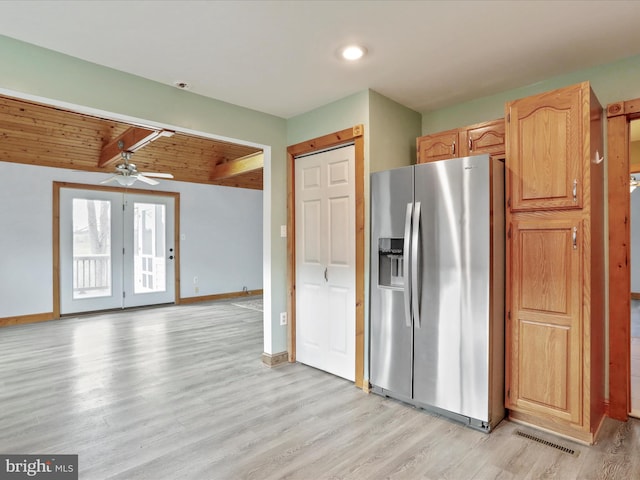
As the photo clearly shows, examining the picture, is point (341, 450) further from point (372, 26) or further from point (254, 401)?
point (372, 26)

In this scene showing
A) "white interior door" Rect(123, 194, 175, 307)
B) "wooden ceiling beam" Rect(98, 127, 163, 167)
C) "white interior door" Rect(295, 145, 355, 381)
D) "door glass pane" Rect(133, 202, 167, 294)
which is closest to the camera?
"white interior door" Rect(295, 145, 355, 381)

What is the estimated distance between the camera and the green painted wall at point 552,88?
250 cm

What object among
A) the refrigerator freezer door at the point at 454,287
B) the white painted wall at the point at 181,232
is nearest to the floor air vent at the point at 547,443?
the refrigerator freezer door at the point at 454,287

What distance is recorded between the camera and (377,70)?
106 inches

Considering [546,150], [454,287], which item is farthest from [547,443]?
[546,150]

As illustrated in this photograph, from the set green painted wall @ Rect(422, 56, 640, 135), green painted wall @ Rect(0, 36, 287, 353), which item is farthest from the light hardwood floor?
green painted wall @ Rect(422, 56, 640, 135)

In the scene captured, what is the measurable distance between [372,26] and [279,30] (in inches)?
21.8

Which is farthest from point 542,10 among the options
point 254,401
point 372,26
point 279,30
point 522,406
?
point 254,401

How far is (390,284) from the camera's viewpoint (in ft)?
9.45

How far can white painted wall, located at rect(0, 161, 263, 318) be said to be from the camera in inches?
214

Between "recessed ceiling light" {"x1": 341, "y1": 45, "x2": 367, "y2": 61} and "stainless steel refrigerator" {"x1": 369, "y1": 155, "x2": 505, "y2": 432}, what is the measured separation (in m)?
0.87

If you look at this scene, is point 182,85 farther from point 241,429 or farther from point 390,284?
point 241,429

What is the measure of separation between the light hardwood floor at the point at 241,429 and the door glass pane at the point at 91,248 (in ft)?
8.27

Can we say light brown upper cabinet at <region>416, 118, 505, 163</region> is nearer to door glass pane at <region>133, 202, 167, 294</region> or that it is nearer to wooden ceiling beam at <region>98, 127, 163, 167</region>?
wooden ceiling beam at <region>98, 127, 163, 167</region>
